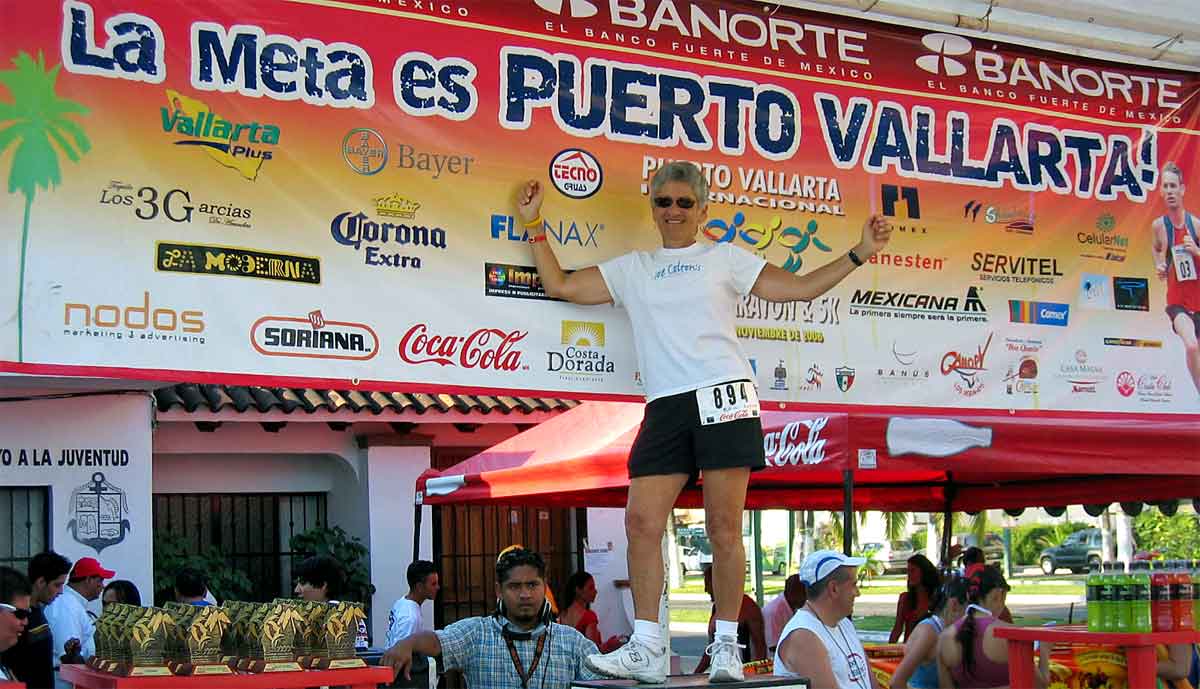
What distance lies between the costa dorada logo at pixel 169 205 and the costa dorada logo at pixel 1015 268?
275cm

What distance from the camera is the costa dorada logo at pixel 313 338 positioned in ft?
13.8

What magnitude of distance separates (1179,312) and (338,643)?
3679 millimetres

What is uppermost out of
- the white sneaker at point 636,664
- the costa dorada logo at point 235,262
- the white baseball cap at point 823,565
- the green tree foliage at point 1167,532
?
the costa dorada logo at point 235,262

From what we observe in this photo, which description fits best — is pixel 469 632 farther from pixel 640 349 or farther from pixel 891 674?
pixel 891 674

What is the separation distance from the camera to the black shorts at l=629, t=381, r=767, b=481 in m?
4.23

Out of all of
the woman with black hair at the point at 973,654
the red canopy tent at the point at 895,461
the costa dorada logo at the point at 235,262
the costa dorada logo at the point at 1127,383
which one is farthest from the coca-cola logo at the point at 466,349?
the woman with black hair at the point at 973,654

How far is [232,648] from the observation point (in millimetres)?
3920

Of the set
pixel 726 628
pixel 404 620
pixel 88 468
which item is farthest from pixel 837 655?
pixel 88 468

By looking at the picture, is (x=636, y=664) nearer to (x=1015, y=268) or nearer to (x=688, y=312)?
(x=688, y=312)

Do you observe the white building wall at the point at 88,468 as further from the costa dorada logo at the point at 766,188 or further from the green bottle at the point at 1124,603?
the green bottle at the point at 1124,603

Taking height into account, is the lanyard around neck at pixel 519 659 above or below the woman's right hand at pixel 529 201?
below

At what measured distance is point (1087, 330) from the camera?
5.52m

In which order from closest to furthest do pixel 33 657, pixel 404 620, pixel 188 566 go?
pixel 33 657 → pixel 404 620 → pixel 188 566

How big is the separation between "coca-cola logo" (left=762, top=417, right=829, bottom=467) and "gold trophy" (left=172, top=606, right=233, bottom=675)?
9.83 ft
